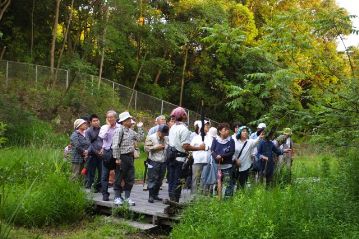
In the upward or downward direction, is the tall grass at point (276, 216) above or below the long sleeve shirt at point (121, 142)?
below

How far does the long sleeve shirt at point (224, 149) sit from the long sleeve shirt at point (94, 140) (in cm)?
261

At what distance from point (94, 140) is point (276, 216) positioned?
458cm

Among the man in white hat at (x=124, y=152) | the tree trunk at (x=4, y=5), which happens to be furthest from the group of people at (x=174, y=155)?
the tree trunk at (x=4, y=5)

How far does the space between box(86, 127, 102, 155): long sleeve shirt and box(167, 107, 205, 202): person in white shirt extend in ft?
5.82

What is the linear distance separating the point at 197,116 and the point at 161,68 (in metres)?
3.86

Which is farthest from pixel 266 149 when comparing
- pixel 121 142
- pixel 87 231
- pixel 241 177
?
pixel 87 231

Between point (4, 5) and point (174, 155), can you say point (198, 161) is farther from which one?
point (4, 5)

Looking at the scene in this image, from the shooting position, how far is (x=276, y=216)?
21.1 feet

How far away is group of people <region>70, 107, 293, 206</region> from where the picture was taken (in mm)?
8102

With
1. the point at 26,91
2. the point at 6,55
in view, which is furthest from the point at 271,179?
the point at 6,55

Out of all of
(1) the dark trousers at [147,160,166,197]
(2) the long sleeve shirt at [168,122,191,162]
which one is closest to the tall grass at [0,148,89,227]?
(1) the dark trousers at [147,160,166,197]

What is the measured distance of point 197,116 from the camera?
27875 millimetres

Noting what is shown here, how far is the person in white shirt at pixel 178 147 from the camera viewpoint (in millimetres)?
8078

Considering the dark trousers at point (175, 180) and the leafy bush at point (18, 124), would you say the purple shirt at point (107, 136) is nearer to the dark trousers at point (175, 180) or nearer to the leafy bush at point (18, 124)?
the dark trousers at point (175, 180)
